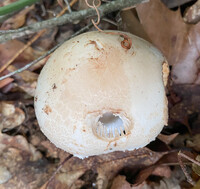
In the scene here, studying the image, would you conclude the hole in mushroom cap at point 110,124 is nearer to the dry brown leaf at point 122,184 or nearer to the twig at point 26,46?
the dry brown leaf at point 122,184

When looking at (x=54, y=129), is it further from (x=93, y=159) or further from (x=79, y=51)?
(x=93, y=159)

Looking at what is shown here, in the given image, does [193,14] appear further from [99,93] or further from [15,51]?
[15,51]

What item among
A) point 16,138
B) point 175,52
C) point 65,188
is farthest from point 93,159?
point 175,52

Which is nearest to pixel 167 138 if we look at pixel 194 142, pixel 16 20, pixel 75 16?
pixel 194 142

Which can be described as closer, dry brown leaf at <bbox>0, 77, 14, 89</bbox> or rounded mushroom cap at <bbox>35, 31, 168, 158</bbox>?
rounded mushroom cap at <bbox>35, 31, 168, 158</bbox>

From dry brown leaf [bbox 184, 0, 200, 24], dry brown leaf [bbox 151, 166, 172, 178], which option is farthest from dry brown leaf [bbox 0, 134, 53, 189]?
dry brown leaf [bbox 184, 0, 200, 24]

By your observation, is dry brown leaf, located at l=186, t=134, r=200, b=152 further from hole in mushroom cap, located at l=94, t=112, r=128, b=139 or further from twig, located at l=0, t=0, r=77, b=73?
twig, located at l=0, t=0, r=77, b=73

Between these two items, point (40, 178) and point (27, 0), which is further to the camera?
point (40, 178)
